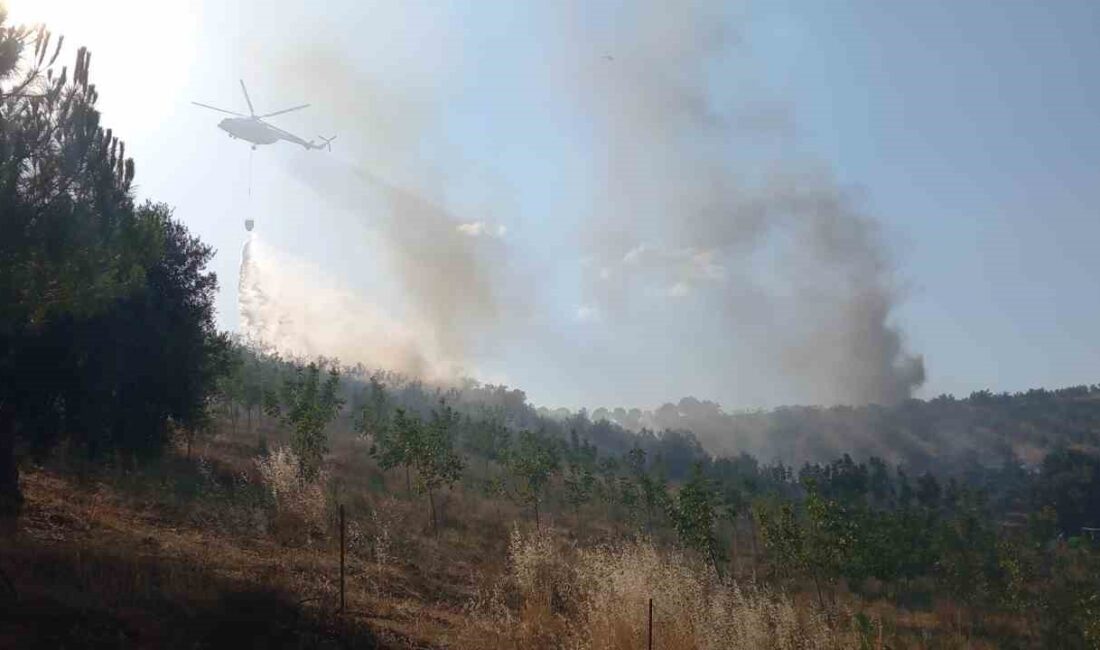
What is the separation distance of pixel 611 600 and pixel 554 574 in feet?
13.4

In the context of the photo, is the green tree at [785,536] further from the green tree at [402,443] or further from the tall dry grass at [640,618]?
the green tree at [402,443]

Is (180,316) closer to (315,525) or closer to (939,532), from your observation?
(315,525)

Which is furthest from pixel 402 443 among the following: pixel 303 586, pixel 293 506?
pixel 303 586

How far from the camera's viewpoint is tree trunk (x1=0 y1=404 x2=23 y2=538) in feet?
51.1

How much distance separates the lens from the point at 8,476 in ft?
55.0

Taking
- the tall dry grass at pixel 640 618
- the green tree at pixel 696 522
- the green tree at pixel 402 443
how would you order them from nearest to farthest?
1. the tall dry grass at pixel 640 618
2. the green tree at pixel 696 522
3. the green tree at pixel 402 443

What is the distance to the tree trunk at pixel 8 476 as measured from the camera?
51.1 ft

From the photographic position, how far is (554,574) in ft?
54.7

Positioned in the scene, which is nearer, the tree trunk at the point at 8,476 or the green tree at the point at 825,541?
the tree trunk at the point at 8,476

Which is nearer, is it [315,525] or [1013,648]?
[315,525]

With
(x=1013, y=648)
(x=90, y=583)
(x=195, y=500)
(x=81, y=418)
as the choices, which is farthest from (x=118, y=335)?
(x=1013, y=648)

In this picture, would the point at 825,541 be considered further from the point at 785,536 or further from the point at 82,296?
the point at 82,296

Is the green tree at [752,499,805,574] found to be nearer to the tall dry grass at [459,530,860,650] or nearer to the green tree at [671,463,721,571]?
the green tree at [671,463,721,571]

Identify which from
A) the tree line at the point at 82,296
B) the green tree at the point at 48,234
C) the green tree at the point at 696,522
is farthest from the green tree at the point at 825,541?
the green tree at the point at 48,234
